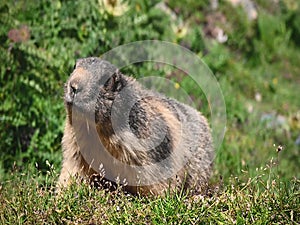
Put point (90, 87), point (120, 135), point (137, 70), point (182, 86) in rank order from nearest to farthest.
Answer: point (90, 87) → point (120, 135) → point (137, 70) → point (182, 86)

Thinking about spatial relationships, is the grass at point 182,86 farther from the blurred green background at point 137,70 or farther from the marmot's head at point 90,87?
the marmot's head at point 90,87

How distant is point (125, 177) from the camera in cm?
527

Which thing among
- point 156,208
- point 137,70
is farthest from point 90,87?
point 137,70

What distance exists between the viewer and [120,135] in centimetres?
518

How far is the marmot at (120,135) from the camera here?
503 cm

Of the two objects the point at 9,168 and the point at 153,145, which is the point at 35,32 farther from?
the point at 153,145

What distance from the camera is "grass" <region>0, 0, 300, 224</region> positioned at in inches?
185

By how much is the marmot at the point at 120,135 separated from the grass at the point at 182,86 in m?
0.23

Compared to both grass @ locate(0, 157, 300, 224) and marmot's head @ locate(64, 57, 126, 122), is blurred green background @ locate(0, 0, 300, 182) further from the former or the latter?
marmot's head @ locate(64, 57, 126, 122)

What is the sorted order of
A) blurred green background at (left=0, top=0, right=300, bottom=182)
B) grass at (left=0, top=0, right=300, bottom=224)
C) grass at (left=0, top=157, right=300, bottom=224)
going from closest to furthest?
grass at (left=0, top=157, right=300, bottom=224)
grass at (left=0, top=0, right=300, bottom=224)
blurred green background at (left=0, top=0, right=300, bottom=182)

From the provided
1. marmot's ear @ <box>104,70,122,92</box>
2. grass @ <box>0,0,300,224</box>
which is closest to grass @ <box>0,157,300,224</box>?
grass @ <box>0,0,300,224</box>

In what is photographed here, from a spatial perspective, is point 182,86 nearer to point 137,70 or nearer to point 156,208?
point 137,70

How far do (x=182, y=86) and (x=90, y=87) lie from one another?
3.63m

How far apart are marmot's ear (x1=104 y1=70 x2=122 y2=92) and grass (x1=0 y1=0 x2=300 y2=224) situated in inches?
31.7
